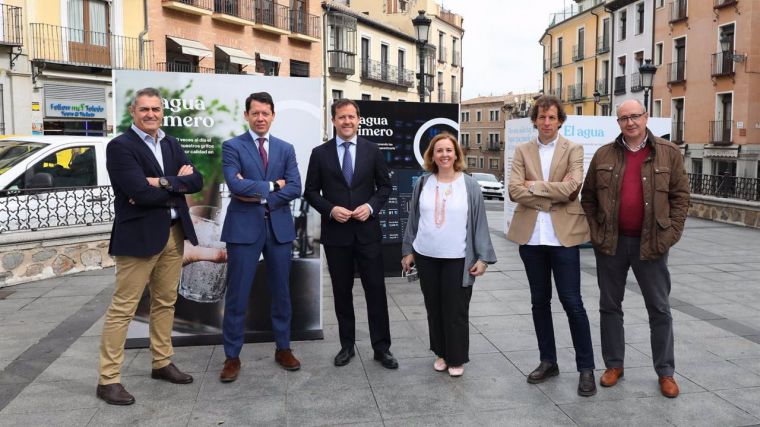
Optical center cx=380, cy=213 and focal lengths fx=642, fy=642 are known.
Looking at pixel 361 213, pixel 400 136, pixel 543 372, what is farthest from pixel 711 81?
pixel 361 213

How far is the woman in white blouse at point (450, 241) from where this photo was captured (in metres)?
4.46

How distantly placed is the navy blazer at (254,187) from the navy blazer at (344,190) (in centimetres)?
19

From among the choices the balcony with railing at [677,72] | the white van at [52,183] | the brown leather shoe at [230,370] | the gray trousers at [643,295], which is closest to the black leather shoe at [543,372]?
the gray trousers at [643,295]

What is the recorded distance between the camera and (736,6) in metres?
26.0

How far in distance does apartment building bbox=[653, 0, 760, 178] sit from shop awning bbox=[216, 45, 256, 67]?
64.2ft

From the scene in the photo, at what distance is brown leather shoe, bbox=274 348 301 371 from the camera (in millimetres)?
4711

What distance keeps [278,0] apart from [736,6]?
18936 mm

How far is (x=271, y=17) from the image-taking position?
27.2 meters

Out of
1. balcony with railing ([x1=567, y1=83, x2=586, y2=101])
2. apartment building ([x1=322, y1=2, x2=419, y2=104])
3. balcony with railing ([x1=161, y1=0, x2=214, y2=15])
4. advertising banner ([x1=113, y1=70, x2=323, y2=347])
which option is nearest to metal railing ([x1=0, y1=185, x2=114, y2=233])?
advertising banner ([x1=113, y1=70, x2=323, y2=347])

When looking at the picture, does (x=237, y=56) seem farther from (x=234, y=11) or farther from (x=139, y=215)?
(x=139, y=215)

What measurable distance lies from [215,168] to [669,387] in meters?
3.68

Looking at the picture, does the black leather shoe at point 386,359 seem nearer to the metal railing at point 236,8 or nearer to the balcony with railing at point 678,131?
the metal railing at point 236,8

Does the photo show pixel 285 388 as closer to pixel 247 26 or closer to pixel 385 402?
pixel 385 402

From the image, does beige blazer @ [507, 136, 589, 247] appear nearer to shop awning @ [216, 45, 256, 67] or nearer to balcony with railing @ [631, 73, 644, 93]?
shop awning @ [216, 45, 256, 67]
